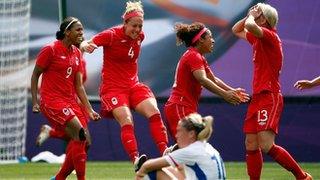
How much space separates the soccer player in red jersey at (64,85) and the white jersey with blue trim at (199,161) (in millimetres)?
3252

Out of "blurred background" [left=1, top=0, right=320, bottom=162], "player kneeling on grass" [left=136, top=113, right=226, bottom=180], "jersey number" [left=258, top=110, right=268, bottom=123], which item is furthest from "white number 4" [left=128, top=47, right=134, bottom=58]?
"blurred background" [left=1, top=0, right=320, bottom=162]

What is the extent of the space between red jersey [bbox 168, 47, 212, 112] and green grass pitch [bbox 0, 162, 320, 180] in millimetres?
2493

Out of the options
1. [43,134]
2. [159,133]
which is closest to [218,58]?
[43,134]

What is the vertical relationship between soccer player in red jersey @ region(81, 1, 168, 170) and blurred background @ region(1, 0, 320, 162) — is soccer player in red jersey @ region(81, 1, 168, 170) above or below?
above

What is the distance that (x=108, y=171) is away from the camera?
15.8m

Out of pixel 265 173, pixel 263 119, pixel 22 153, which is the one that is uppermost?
pixel 263 119

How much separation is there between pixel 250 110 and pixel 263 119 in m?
0.23

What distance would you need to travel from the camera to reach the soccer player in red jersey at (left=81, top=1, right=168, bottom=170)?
1219 cm

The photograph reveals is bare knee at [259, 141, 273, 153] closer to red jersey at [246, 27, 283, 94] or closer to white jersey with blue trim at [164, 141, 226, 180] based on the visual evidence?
red jersey at [246, 27, 283, 94]

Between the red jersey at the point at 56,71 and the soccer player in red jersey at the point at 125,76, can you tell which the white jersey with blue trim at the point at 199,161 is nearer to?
the soccer player in red jersey at the point at 125,76

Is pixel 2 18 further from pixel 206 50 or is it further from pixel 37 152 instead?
pixel 206 50

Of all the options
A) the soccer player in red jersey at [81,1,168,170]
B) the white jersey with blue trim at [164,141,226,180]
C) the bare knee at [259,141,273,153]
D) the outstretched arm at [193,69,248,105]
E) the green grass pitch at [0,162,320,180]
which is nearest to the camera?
the white jersey with blue trim at [164,141,226,180]

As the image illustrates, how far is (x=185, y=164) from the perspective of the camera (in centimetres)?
855

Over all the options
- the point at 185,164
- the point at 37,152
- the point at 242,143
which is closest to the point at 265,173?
the point at 242,143
